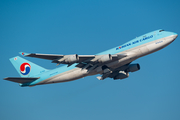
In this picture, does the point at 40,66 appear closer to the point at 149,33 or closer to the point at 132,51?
the point at 132,51

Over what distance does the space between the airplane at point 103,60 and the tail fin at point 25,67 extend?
931 millimetres

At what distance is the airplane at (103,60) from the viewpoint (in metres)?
33.5

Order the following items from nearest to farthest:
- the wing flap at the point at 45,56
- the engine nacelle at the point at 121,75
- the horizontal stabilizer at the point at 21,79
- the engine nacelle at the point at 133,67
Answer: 1. the wing flap at the point at 45,56
2. the horizontal stabilizer at the point at 21,79
3. the engine nacelle at the point at 133,67
4. the engine nacelle at the point at 121,75

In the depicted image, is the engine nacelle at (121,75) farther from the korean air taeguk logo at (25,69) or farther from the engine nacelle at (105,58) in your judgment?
the korean air taeguk logo at (25,69)

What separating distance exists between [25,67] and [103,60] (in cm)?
1690

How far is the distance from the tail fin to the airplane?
931 mm

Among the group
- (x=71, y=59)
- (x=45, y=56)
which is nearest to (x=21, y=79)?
(x=45, y=56)

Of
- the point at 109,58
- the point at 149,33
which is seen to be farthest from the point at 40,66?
the point at 149,33

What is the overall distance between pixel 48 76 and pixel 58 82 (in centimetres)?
206

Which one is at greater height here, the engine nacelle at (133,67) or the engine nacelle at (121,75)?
the engine nacelle at (133,67)

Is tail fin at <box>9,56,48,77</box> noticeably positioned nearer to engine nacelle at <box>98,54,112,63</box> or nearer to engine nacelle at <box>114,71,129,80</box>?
engine nacelle at <box>98,54,112,63</box>

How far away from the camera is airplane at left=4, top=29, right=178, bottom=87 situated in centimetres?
3353

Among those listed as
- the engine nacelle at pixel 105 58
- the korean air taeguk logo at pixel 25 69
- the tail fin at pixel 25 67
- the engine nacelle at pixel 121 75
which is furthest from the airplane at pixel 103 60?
the korean air taeguk logo at pixel 25 69

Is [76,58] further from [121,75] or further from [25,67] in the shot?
[25,67]
